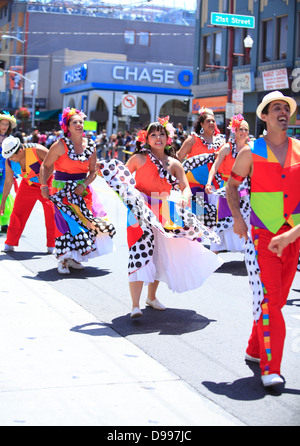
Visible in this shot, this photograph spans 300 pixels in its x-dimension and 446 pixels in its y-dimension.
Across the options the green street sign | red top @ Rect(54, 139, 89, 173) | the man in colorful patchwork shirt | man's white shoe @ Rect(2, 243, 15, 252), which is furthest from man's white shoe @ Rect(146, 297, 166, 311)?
the green street sign

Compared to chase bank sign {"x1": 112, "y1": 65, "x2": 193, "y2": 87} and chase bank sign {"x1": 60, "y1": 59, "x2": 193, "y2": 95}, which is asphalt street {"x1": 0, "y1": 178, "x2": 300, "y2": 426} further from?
chase bank sign {"x1": 112, "y1": 65, "x2": 193, "y2": 87}

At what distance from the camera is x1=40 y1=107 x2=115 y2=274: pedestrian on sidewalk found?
8.80m

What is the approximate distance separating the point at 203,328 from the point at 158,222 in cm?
102

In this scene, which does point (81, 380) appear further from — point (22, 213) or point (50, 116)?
point (50, 116)

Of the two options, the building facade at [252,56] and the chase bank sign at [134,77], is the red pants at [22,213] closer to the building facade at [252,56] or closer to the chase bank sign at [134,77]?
the building facade at [252,56]

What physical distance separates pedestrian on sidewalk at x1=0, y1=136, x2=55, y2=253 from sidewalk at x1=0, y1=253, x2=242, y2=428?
3.72 metres

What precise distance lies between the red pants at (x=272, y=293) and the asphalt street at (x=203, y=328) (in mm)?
227

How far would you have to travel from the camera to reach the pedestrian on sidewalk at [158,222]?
657 centimetres

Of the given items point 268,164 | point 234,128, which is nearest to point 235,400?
point 268,164

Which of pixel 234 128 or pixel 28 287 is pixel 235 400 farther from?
pixel 234 128

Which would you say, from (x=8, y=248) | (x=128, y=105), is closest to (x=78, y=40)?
(x=128, y=105)

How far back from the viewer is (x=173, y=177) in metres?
6.90

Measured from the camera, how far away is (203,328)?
6363 millimetres
